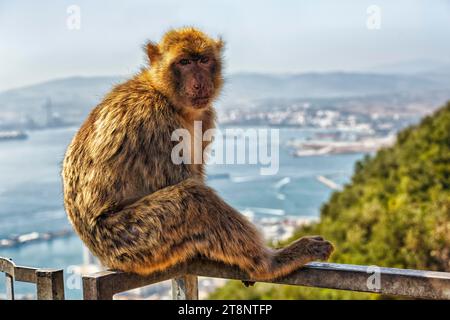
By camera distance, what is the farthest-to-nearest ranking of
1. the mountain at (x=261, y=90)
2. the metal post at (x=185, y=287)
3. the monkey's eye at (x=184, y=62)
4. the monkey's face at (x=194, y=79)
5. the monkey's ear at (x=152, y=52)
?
the mountain at (x=261, y=90)
the monkey's ear at (x=152, y=52)
the monkey's eye at (x=184, y=62)
the monkey's face at (x=194, y=79)
the metal post at (x=185, y=287)

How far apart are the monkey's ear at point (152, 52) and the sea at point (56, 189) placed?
63.7 ft

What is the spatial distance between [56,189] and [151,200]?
28752 mm

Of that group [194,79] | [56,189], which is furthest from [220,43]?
[56,189]

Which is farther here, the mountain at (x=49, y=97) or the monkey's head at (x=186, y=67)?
the mountain at (x=49, y=97)

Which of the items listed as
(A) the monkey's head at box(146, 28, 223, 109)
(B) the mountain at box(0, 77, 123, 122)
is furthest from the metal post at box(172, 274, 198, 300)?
(B) the mountain at box(0, 77, 123, 122)

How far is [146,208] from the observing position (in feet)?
10.4

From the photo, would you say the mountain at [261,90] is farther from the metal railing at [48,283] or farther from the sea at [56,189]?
the sea at [56,189]

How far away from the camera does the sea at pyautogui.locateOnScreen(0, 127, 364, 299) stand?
1369 inches

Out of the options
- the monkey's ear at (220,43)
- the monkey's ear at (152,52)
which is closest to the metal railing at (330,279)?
the monkey's ear at (152,52)

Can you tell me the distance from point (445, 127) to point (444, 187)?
369 cm

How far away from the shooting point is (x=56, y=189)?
30.9m

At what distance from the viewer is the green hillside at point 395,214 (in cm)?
1722

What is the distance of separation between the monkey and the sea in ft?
65.5

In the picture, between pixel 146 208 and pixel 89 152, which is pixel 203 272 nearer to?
pixel 146 208
